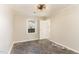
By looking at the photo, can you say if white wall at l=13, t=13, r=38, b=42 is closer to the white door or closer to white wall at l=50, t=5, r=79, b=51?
the white door

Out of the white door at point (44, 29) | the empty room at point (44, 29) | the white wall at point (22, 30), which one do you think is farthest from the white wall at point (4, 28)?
the white door at point (44, 29)

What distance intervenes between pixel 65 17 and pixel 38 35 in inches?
71.2

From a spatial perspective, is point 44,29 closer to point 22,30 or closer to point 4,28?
point 22,30

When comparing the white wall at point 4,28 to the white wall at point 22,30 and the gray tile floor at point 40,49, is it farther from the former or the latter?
the white wall at point 22,30

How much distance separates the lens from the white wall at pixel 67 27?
3.62m

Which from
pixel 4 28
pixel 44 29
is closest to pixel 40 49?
pixel 4 28

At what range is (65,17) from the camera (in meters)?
4.26

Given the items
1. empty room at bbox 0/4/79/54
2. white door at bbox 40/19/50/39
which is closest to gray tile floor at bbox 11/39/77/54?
empty room at bbox 0/4/79/54

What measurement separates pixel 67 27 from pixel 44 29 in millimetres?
1803

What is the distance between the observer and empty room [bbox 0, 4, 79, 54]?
3736 millimetres

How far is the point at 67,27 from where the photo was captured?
13.6ft

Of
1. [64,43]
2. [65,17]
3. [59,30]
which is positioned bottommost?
[64,43]
